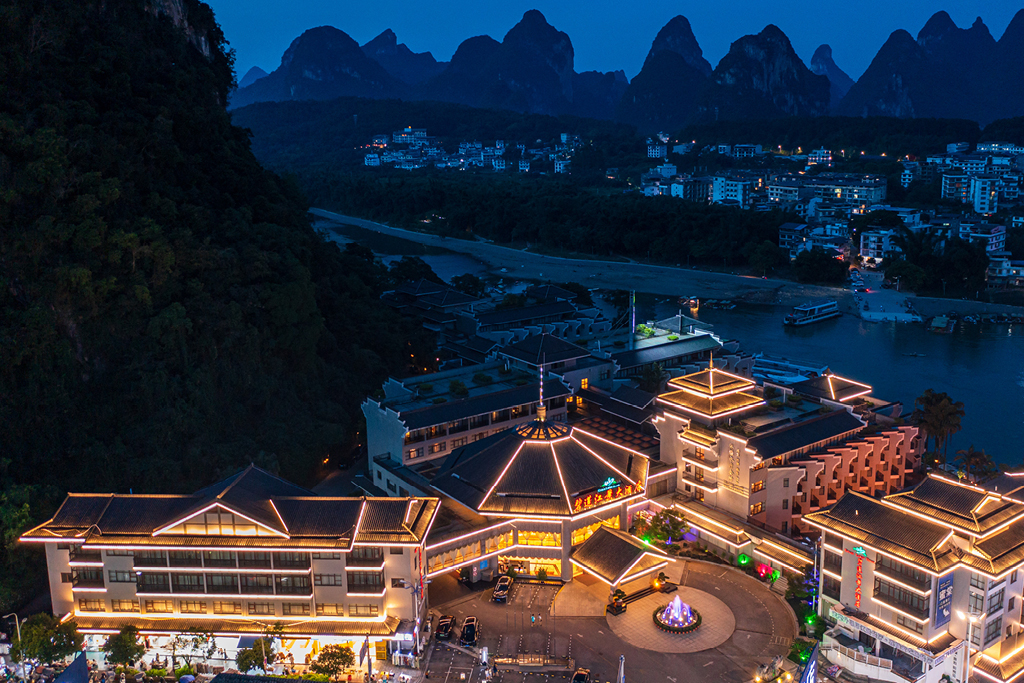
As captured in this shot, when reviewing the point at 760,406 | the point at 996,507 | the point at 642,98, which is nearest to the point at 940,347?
the point at 760,406

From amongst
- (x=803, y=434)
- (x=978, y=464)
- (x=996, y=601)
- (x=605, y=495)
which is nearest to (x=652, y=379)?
(x=803, y=434)

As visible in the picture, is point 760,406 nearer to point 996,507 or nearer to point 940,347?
point 996,507

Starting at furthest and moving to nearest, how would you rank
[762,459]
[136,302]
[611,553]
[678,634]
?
1. [136,302]
2. [762,459]
3. [611,553]
4. [678,634]

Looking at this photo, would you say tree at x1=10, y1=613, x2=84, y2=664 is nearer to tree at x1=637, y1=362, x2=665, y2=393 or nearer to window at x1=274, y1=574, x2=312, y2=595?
window at x1=274, y1=574, x2=312, y2=595

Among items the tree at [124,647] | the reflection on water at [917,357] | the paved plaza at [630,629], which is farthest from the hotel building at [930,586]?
the reflection on water at [917,357]

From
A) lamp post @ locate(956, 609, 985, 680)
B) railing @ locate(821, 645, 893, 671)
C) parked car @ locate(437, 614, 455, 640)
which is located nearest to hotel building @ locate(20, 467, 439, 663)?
parked car @ locate(437, 614, 455, 640)

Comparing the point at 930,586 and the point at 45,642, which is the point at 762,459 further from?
the point at 45,642

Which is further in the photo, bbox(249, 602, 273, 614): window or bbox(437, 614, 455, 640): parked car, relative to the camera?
bbox(437, 614, 455, 640): parked car
